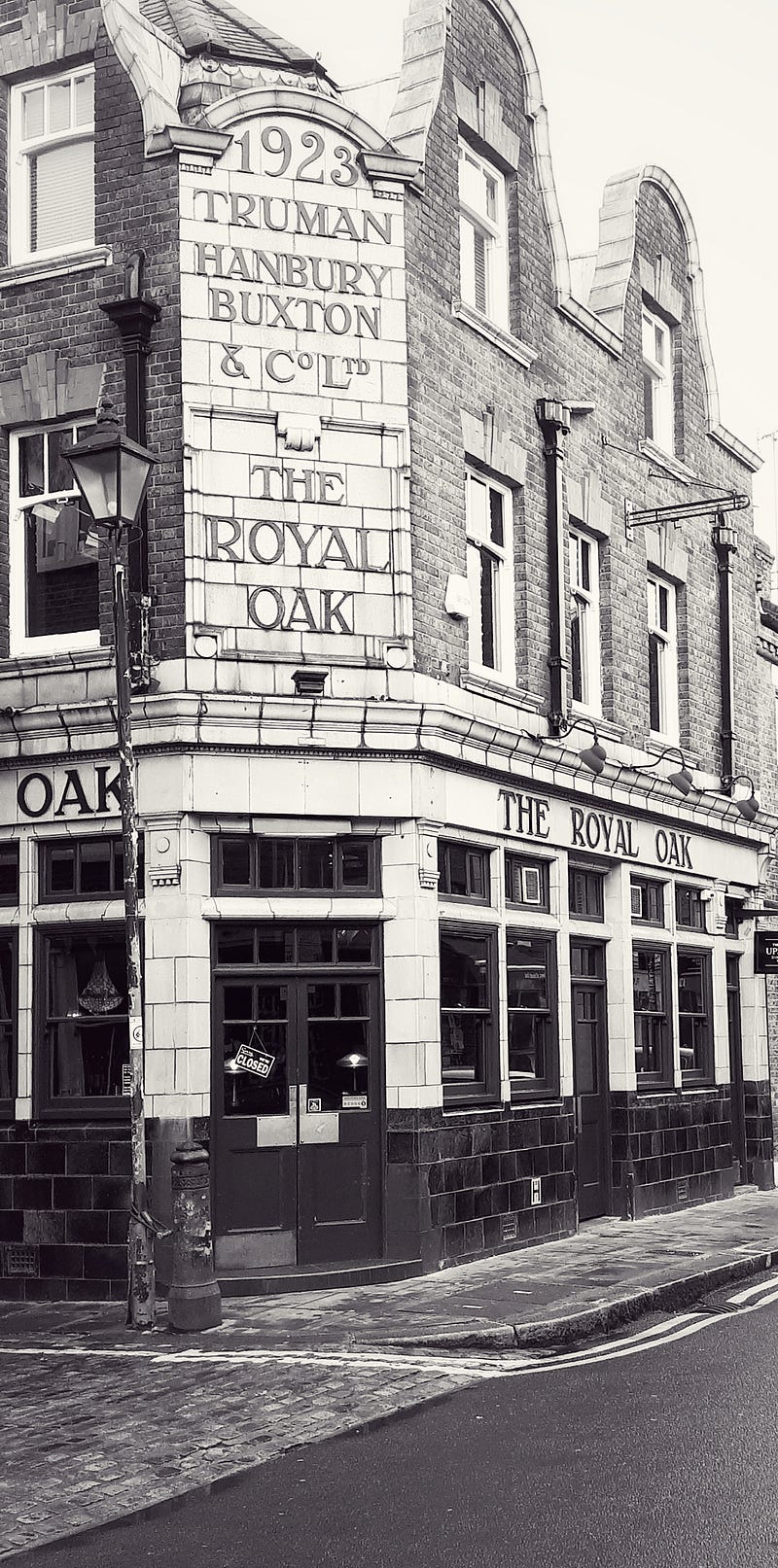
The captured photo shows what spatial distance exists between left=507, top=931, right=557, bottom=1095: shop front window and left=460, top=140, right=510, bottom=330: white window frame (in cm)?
590

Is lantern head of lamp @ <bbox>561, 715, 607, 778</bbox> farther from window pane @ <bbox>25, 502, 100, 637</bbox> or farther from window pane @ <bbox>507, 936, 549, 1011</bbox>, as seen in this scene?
window pane @ <bbox>25, 502, 100, 637</bbox>

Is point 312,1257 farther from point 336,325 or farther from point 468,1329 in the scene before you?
point 336,325

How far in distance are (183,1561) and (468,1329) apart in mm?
4336

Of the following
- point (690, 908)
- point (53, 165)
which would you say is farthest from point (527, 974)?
point (53, 165)

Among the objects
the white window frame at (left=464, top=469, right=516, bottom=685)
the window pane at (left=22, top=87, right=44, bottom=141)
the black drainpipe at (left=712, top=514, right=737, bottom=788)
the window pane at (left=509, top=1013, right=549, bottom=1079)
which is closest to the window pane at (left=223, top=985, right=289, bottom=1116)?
the window pane at (left=509, top=1013, right=549, bottom=1079)

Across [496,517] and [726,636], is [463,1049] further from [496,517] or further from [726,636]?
[726,636]

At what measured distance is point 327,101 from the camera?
44.4 ft

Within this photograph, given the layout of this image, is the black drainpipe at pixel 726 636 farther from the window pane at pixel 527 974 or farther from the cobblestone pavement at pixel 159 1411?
the cobblestone pavement at pixel 159 1411

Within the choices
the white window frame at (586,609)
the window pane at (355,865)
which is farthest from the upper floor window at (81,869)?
the white window frame at (586,609)

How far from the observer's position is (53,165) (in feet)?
46.3

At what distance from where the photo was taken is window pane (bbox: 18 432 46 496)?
13.9 meters

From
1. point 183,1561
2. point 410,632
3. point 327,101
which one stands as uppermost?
point 327,101

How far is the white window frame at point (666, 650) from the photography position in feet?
63.5

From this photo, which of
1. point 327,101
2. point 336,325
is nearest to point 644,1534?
point 336,325
